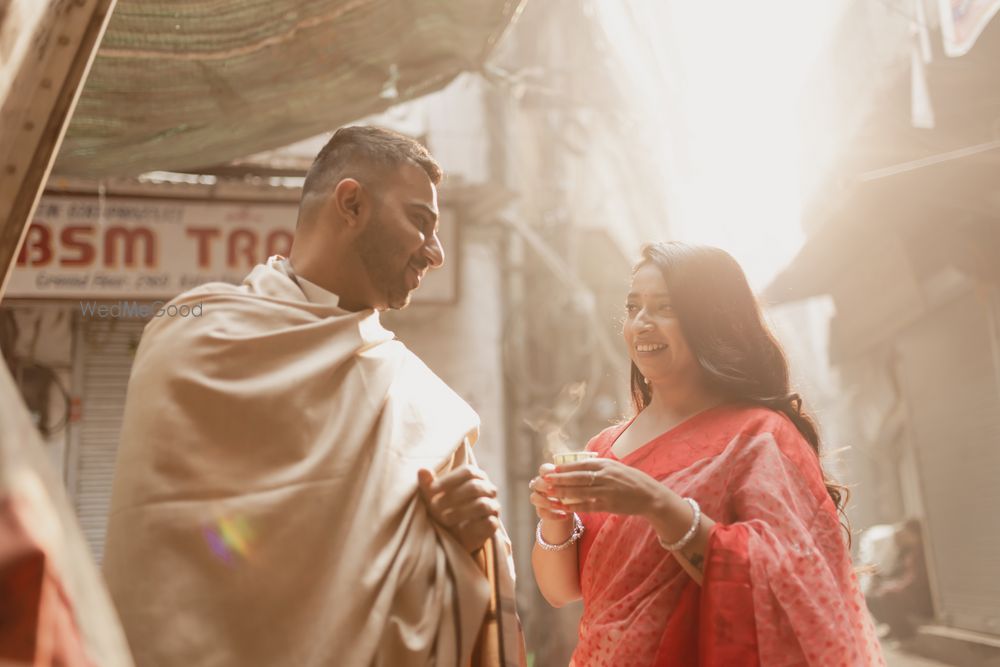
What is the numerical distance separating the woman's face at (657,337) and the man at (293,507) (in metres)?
0.76

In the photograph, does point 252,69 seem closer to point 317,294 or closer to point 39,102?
point 317,294

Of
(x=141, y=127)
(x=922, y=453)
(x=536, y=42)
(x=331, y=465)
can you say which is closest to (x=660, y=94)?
(x=536, y=42)

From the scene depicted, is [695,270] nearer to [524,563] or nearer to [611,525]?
[611,525]

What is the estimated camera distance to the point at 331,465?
2.08 m

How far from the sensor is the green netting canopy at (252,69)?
148 inches

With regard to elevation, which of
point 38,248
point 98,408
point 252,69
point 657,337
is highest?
point 252,69

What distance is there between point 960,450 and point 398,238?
7.34 metres

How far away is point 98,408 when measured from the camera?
709 centimetres

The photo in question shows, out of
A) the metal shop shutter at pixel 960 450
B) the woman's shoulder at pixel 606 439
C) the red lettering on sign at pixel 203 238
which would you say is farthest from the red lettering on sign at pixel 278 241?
the metal shop shutter at pixel 960 450

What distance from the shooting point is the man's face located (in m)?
2.42

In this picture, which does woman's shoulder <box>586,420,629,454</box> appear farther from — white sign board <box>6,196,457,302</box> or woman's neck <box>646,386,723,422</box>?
white sign board <box>6,196,457,302</box>

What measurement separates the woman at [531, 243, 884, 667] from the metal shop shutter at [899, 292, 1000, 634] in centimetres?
509

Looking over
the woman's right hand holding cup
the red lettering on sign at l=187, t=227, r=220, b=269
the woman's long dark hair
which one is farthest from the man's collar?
the red lettering on sign at l=187, t=227, r=220, b=269

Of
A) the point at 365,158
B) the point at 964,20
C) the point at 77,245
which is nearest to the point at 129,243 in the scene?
the point at 77,245
